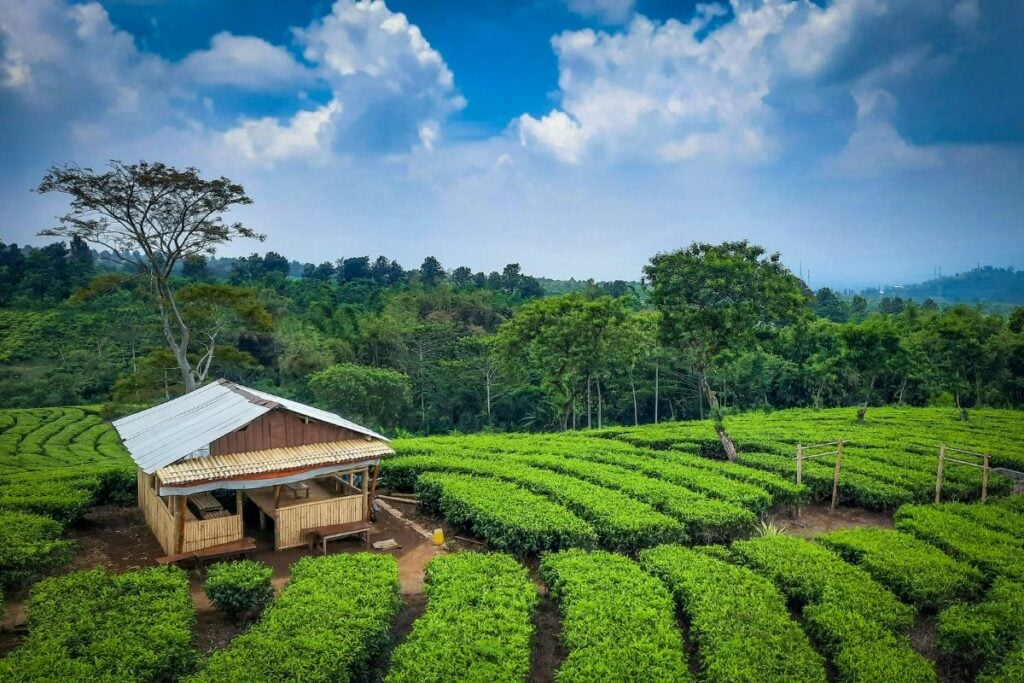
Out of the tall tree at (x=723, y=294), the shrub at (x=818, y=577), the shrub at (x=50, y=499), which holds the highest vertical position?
the tall tree at (x=723, y=294)

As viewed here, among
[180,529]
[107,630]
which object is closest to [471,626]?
[107,630]

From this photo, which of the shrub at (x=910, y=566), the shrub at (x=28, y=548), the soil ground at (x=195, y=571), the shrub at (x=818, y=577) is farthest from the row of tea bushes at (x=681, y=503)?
the shrub at (x=28, y=548)

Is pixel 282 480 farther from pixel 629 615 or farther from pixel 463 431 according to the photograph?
pixel 463 431

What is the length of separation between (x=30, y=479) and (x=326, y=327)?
4181 cm

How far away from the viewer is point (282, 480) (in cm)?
1294

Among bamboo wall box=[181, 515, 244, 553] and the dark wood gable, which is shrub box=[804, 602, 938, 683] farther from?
bamboo wall box=[181, 515, 244, 553]

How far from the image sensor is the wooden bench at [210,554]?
40.1ft

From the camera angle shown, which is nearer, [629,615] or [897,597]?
[629,615]

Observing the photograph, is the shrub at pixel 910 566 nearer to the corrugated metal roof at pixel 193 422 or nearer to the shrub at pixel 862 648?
the shrub at pixel 862 648

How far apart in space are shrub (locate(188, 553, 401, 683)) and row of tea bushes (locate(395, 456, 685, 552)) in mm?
4969

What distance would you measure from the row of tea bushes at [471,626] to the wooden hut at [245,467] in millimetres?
3448

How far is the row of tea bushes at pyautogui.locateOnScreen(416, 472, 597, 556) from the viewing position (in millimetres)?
13273

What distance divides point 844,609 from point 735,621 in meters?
2.09

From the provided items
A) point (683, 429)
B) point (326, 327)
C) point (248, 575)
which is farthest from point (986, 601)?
point (326, 327)
